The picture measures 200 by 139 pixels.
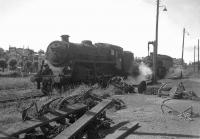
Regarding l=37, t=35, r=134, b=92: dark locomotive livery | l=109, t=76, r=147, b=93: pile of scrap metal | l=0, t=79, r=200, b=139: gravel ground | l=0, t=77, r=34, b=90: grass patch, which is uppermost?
l=37, t=35, r=134, b=92: dark locomotive livery

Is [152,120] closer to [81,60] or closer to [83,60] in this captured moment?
[81,60]

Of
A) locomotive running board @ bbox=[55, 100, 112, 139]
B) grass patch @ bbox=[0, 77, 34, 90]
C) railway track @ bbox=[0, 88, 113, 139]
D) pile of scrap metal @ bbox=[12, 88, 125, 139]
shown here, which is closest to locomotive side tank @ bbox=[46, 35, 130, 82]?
grass patch @ bbox=[0, 77, 34, 90]

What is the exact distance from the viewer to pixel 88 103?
8.06 m

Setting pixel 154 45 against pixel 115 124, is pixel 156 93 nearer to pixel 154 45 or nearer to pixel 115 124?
pixel 115 124

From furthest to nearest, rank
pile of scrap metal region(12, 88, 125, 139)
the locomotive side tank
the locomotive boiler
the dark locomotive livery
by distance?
the locomotive side tank, the locomotive boiler, the dark locomotive livery, pile of scrap metal region(12, 88, 125, 139)

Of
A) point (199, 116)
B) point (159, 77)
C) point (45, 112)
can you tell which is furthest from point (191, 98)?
point (159, 77)

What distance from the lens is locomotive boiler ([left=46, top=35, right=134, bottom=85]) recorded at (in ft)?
53.4

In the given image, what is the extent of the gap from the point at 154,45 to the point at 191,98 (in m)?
12.8

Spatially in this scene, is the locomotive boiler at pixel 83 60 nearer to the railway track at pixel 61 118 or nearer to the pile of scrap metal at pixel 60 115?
the pile of scrap metal at pixel 60 115

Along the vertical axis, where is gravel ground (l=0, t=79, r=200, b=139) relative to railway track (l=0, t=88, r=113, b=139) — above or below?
below

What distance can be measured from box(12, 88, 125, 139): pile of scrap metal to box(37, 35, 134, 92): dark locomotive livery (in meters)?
7.33

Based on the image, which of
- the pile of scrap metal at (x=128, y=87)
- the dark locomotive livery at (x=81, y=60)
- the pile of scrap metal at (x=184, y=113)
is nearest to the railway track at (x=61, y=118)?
the pile of scrap metal at (x=184, y=113)

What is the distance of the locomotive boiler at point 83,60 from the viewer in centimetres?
1628

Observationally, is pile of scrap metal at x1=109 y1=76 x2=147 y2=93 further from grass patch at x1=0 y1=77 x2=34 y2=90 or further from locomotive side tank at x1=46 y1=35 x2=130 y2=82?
grass patch at x1=0 y1=77 x2=34 y2=90
